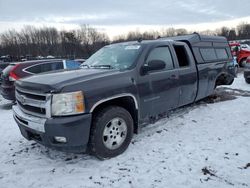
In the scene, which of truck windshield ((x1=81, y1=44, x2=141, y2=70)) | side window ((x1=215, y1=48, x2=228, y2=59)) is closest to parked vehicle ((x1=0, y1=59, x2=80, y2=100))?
truck windshield ((x1=81, y1=44, x2=141, y2=70))

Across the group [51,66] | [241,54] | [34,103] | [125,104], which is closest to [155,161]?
[125,104]

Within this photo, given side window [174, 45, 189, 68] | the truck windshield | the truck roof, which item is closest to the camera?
the truck windshield

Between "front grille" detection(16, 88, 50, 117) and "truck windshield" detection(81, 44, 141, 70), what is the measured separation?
4.63 ft

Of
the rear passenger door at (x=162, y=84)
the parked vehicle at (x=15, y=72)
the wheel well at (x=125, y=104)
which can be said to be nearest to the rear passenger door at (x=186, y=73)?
the rear passenger door at (x=162, y=84)

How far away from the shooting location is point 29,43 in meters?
69.5

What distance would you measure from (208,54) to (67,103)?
458cm

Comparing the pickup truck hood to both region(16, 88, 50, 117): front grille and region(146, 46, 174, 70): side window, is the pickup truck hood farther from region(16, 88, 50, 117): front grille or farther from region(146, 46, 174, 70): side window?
region(146, 46, 174, 70): side window

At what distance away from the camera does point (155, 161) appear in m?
3.53

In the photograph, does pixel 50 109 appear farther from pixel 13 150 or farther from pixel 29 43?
pixel 29 43

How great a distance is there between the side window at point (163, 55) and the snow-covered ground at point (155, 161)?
4.64 ft

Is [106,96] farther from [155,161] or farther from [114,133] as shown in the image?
[155,161]

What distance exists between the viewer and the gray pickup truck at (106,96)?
10.2 feet

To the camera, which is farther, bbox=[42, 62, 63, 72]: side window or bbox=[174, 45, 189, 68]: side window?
bbox=[42, 62, 63, 72]: side window

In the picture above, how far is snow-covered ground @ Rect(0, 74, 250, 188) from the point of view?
3061 mm
